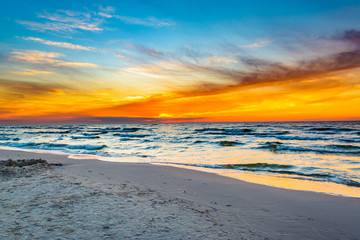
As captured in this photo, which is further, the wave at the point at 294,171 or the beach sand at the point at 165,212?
the wave at the point at 294,171

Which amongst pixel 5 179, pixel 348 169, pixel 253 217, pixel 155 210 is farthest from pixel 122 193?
pixel 348 169

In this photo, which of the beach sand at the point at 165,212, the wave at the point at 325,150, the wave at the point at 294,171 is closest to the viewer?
the beach sand at the point at 165,212

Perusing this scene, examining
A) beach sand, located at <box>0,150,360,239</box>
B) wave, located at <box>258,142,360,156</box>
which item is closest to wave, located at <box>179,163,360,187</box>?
beach sand, located at <box>0,150,360,239</box>

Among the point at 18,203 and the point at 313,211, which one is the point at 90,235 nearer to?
the point at 18,203

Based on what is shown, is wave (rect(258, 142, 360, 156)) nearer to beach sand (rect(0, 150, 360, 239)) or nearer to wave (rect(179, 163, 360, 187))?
wave (rect(179, 163, 360, 187))

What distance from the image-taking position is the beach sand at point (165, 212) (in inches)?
150

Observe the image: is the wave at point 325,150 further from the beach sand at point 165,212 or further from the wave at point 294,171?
the beach sand at point 165,212

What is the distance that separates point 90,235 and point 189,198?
118 inches

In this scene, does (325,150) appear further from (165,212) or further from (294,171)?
(165,212)

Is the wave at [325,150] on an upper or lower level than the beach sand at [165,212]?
lower

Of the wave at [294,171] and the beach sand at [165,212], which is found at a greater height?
the beach sand at [165,212]

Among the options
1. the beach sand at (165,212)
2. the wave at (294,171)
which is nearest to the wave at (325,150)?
the wave at (294,171)

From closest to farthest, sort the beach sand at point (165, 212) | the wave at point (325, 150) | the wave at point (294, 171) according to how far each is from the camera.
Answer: the beach sand at point (165, 212)
the wave at point (294, 171)
the wave at point (325, 150)

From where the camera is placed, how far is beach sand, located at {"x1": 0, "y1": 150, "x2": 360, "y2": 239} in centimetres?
381
